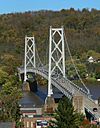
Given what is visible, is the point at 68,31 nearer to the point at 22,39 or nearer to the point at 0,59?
the point at 22,39

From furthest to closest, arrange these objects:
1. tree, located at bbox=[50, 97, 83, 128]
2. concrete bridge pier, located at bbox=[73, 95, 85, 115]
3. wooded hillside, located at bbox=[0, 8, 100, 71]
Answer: wooded hillside, located at bbox=[0, 8, 100, 71], concrete bridge pier, located at bbox=[73, 95, 85, 115], tree, located at bbox=[50, 97, 83, 128]

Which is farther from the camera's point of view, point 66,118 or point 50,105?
point 50,105

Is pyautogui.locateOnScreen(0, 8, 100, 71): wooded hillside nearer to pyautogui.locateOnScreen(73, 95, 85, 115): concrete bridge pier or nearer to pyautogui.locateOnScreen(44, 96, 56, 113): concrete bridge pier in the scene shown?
pyautogui.locateOnScreen(44, 96, 56, 113): concrete bridge pier

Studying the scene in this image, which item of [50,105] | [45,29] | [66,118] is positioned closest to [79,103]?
[50,105]

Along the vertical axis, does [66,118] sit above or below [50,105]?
below

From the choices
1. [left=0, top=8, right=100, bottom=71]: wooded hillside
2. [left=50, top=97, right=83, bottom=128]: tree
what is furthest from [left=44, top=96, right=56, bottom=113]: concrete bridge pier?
[left=0, top=8, right=100, bottom=71]: wooded hillside

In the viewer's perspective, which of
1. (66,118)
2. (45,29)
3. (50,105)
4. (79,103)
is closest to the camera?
(66,118)

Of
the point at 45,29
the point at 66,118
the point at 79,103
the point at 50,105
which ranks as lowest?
the point at 66,118

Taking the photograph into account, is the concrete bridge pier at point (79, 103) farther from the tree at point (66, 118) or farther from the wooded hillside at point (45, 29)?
the wooded hillside at point (45, 29)

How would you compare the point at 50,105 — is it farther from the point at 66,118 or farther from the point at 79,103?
the point at 66,118

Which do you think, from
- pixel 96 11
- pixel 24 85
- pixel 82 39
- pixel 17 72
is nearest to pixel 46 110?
pixel 24 85

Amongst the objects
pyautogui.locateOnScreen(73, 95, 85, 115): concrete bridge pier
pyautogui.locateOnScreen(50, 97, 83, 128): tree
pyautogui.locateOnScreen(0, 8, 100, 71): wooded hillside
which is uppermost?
pyautogui.locateOnScreen(0, 8, 100, 71): wooded hillside
